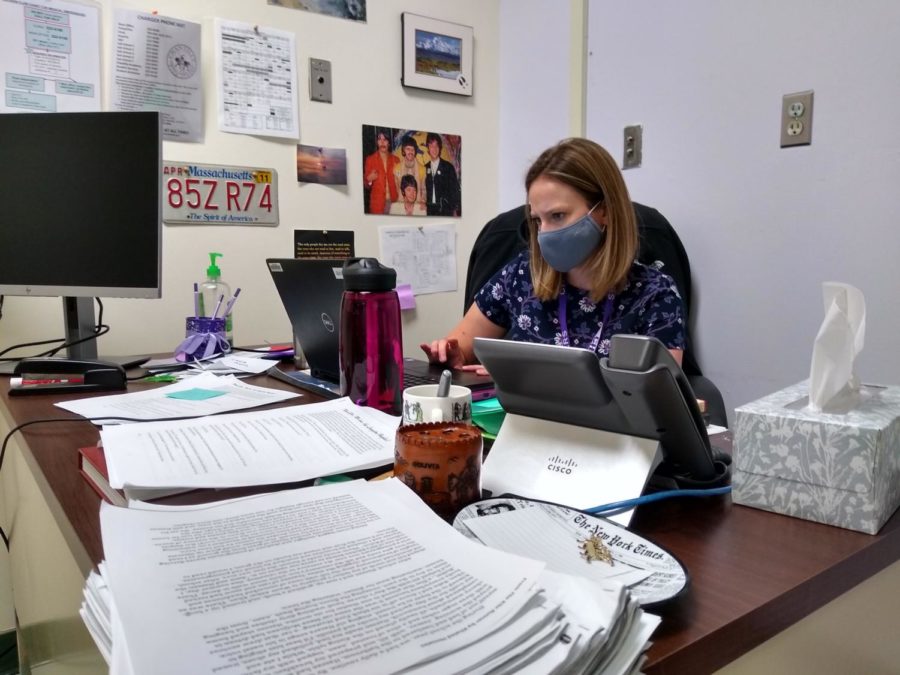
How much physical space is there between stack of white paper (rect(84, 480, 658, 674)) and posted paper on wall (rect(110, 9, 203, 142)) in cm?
154

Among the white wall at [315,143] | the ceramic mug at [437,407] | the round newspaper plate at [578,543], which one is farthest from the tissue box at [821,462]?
the white wall at [315,143]

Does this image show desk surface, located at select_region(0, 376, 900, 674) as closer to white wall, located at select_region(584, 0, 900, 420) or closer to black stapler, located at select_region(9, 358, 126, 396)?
black stapler, located at select_region(9, 358, 126, 396)

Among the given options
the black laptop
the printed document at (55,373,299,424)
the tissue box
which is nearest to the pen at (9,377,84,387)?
the printed document at (55,373,299,424)

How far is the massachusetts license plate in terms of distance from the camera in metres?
1.77

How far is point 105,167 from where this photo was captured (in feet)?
4.28

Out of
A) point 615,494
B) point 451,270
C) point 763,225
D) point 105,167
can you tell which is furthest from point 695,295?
point 105,167

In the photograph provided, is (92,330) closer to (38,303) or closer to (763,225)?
(38,303)

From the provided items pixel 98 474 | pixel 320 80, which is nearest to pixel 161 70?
pixel 320 80

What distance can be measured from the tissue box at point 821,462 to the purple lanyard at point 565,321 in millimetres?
863

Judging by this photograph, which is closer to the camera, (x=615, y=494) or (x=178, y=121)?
(x=615, y=494)

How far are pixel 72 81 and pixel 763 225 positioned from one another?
1.78m

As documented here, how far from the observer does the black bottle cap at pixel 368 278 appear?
91 cm

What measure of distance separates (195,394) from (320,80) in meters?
1.26

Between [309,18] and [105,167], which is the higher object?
[309,18]
